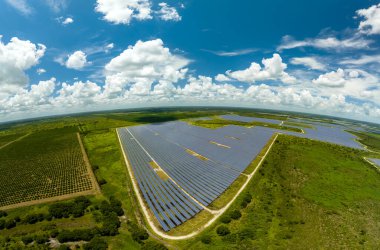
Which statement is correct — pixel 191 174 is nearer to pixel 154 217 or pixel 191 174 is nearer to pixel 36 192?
pixel 154 217

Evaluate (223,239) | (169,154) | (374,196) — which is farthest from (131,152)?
(374,196)

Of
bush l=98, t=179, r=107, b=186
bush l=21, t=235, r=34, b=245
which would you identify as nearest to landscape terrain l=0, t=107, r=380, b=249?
bush l=21, t=235, r=34, b=245

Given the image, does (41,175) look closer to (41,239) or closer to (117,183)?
(117,183)

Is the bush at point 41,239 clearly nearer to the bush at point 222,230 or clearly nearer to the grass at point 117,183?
the grass at point 117,183

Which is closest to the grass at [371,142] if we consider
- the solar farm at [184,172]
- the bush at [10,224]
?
the solar farm at [184,172]

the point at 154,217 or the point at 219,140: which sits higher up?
the point at 219,140

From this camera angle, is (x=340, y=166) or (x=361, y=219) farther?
(x=340, y=166)
